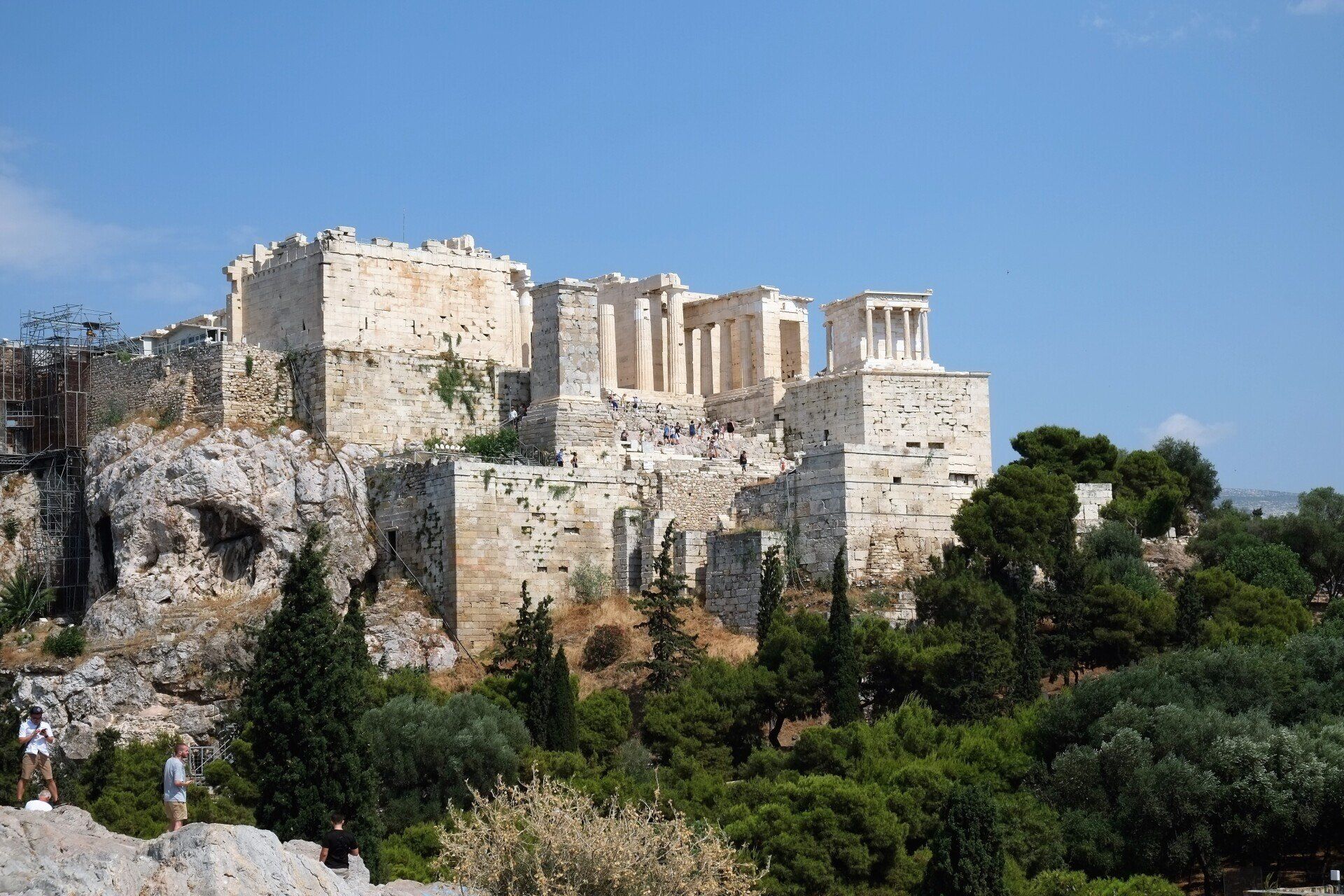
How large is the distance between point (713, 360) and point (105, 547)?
603 inches

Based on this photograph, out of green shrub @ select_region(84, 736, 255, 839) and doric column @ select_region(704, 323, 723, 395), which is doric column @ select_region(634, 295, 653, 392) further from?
green shrub @ select_region(84, 736, 255, 839)

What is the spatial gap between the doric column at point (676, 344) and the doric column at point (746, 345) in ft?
4.65

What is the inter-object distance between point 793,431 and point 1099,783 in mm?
16522

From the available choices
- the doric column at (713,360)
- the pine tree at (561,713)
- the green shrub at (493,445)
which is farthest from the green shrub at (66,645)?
the doric column at (713,360)

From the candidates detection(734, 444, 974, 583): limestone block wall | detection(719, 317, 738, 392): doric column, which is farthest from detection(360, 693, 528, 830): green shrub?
detection(719, 317, 738, 392): doric column

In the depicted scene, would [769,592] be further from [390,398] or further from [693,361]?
[693,361]

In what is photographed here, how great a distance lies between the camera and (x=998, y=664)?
40000 millimetres

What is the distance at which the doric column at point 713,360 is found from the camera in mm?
54562

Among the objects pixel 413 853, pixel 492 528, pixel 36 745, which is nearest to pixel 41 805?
pixel 36 745

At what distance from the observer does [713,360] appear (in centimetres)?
5481

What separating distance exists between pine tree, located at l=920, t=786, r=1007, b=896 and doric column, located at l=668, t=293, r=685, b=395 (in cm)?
2283

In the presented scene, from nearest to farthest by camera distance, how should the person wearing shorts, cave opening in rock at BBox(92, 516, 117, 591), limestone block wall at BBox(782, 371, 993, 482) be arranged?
the person wearing shorts
cave opening in rock at BBox(92, 516, 117, 591)
limestone block wall at BBox(782, 371, 993, 482)

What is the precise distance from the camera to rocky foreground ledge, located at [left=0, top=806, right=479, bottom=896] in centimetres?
1911

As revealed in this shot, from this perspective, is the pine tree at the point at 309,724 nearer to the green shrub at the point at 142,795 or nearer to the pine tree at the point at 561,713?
the green shrub at the point at 142,795
